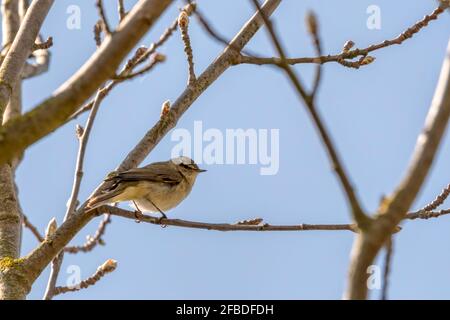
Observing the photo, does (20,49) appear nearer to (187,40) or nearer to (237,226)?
(187,40)

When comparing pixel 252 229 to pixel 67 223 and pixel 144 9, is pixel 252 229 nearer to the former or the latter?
pixel 67 223

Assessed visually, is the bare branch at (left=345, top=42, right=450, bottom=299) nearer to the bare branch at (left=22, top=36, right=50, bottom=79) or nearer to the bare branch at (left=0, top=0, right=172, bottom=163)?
the bare branch at (left=0, top=0, right=172, bottom=163)

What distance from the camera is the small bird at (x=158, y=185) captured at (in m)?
5.44

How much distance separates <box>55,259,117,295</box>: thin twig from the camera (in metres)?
4.73

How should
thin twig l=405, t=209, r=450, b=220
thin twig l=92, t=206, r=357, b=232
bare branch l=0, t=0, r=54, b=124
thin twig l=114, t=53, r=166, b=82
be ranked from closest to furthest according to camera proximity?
thin twig l=114, t=53, r=166, b=82, thin twig l=92, t=206, r=357, b=232, thin twig l=405, t=209, r=450, b=220, bare branch l=0, t=0, r=54, b=124

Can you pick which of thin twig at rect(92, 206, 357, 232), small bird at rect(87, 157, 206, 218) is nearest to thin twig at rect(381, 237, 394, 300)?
thin twig at rect(92, 206, 357, 232)

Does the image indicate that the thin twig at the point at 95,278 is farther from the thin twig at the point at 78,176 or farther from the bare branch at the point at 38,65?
the bare branch at the point at 38,65

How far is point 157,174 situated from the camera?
20.6ft

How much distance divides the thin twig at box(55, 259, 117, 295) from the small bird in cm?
48

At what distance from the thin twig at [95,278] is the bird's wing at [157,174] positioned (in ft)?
2.20

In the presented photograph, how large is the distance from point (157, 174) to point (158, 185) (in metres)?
0.11

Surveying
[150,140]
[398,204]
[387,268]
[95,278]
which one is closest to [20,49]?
[150,140]
